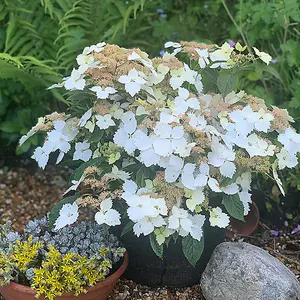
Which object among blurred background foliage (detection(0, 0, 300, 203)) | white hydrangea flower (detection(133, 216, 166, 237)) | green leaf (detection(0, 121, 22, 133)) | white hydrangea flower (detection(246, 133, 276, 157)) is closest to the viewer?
white hydrangea flower (detection(133, 216, 166, 237))

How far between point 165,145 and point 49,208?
1.21m

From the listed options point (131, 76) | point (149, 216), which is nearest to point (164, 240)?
point (149, 216)

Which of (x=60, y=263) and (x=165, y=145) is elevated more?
(x=165, y=145)

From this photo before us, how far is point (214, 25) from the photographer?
391 centimetres

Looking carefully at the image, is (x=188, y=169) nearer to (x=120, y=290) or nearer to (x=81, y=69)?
(x=81, y=69)

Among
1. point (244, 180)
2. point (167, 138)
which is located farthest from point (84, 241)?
point (244, 180)

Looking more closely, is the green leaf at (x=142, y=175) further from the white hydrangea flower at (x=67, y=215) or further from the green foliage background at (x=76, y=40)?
the green foliage background at (x=76, y=40)

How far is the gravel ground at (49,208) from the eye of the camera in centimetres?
249

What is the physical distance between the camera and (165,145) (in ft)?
6.84

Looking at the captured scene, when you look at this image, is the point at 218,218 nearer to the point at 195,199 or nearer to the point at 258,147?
the point at 195,199

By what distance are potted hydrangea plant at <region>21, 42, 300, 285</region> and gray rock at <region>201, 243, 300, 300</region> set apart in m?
0.11

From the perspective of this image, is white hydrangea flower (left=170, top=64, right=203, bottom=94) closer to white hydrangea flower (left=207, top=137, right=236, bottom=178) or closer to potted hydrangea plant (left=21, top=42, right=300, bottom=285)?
potted hydrangea plant (left=21, top=42, right=300, bottom=285)

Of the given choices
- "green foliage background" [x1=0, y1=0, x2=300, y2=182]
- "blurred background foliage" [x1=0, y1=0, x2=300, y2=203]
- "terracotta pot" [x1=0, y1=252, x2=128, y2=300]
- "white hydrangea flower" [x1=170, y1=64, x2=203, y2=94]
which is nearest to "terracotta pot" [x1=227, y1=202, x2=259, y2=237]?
"blurred background foliage" [x1=0, y1=0, x2=300, y2=203]

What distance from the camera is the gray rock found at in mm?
2264
